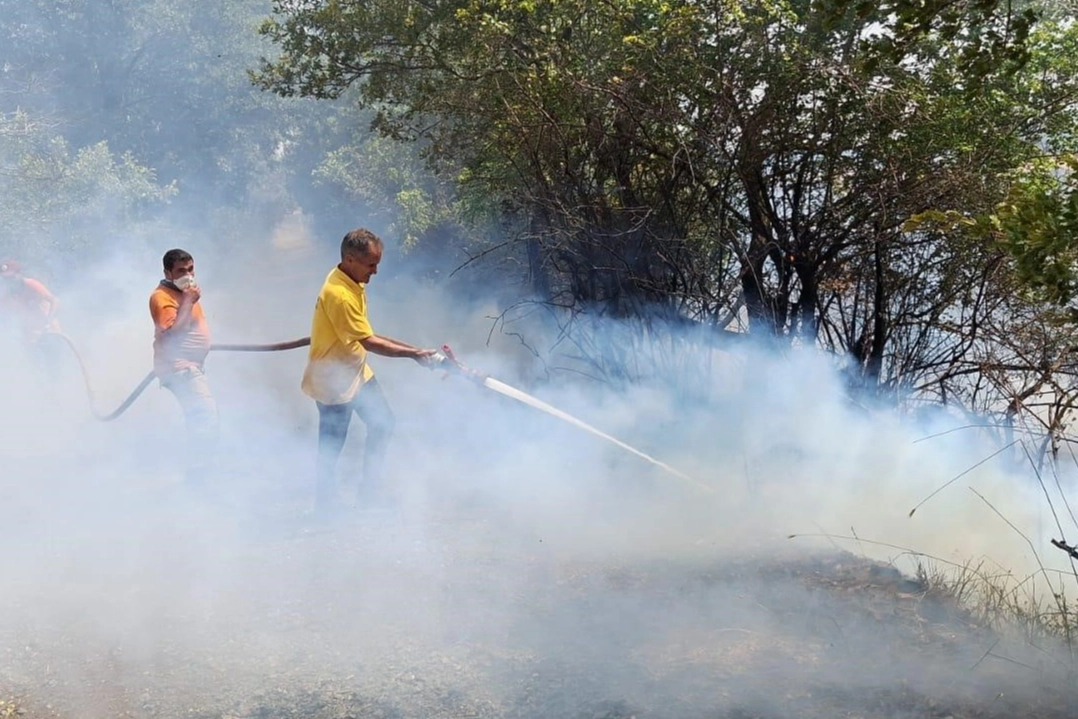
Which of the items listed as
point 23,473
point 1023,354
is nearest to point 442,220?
point 23,473

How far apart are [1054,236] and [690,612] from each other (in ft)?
7.43

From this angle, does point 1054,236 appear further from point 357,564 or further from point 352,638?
point 357,564

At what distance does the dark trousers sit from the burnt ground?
25.7 inches

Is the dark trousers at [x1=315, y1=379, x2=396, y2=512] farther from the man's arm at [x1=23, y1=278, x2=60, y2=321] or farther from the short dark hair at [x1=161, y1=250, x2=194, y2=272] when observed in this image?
the man's arm at [x1=23, y1=278, x2=60, y2=321]

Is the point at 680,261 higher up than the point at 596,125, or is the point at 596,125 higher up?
the point at 596,125

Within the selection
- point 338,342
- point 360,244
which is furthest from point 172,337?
point 360,244

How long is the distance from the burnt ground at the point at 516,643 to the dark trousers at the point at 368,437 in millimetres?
652

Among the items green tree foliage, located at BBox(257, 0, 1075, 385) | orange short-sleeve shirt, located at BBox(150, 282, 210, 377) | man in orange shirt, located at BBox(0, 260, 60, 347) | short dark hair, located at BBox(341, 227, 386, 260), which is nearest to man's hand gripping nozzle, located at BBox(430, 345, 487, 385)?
short dark hair, located at BBox(341, 227, 386, 260)

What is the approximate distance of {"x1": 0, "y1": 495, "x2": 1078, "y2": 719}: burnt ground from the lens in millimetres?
3828

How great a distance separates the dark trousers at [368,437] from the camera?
604 cm

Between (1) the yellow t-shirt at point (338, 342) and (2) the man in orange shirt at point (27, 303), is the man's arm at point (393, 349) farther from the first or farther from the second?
(2) the man in orange shirt at point (27, 303)

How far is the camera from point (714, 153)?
6652 mm

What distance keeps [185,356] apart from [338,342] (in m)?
1.43

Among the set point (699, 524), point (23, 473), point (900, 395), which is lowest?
point (23, 473)
